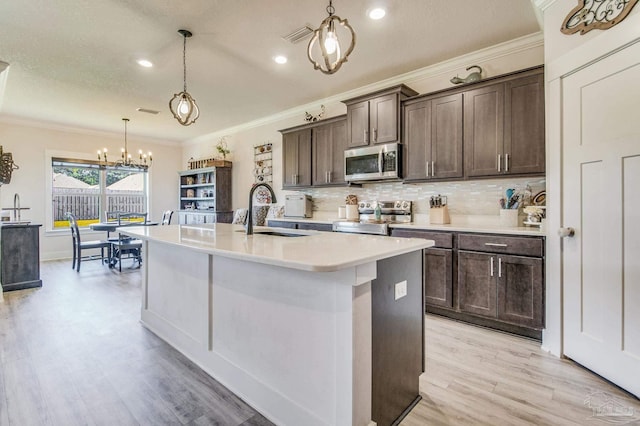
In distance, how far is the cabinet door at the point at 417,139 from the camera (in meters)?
3.47

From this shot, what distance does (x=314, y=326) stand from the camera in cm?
149

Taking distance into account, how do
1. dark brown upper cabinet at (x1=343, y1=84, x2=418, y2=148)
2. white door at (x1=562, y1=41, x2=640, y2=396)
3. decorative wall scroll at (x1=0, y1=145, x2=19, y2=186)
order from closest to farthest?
white door at (x1=562, y1=41, x2=640, y2=396), dark brown upper cabinet at (x1=343, y1=84, x2=418, y2=148), decorative wall scroll at (x1=0, y1=145, x2=19, y2=186)

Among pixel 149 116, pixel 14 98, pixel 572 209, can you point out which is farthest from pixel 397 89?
pixel 14 98

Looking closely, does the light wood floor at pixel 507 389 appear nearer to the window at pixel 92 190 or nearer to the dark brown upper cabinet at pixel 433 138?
the dark brown upper cabinet at pixel 433 138

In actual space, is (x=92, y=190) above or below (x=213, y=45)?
below

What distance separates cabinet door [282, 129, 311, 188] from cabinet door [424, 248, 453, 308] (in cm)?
227

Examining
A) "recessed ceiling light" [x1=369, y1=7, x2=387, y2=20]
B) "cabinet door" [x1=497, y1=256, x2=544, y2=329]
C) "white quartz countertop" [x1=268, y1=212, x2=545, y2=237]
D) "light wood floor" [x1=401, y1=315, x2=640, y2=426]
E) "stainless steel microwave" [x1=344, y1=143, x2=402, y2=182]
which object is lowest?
"light wood floor" [x1=401, y1=315, x2=640, y2=426]

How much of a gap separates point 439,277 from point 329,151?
2.31m

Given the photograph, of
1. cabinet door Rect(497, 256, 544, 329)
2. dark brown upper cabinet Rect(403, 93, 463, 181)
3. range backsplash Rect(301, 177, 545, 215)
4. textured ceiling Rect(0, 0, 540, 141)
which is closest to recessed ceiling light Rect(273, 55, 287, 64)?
textured ceiling Rect(0, 0, 540, 141)

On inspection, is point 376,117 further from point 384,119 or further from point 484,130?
point 484,130

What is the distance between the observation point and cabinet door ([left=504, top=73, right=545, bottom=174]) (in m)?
2.76

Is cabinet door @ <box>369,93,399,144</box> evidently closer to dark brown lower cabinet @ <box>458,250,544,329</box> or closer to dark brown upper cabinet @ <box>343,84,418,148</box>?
dark brown upper cabinet @ <box>343,84,418,148</box>

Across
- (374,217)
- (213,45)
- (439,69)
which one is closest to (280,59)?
(213,45)

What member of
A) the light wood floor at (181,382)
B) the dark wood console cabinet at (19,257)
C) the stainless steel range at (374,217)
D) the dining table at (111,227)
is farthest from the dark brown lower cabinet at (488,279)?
the dark wood console cabinet at (19,257)
